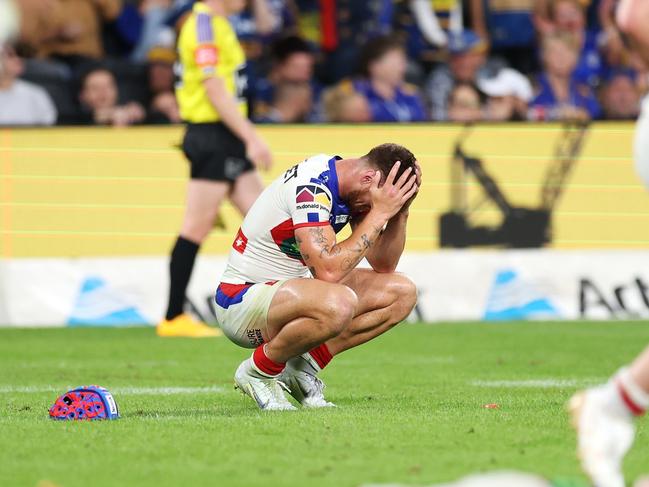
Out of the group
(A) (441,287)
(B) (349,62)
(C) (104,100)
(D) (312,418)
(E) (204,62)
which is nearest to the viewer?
(D) (312,418)

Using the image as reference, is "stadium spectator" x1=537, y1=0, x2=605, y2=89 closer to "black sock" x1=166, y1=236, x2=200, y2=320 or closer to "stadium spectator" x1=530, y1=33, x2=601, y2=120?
"stadium spectator" x1=530, y1=33, x2=601, y2=120

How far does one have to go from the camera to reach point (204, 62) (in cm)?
1109

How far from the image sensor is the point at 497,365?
955cm

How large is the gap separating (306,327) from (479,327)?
5.44 m

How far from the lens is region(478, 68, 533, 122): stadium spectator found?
1500 centimetres

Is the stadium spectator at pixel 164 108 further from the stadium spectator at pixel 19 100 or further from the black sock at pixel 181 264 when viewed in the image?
the black sock at pixel 181 264

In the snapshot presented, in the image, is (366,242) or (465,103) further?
(465,103)

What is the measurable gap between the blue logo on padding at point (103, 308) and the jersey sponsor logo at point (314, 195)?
6059 millimetres

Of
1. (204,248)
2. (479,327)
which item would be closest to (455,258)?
(479,327)

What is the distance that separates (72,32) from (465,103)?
13.4 feet

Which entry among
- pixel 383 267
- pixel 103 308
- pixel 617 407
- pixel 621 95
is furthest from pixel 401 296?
pixel 621 95

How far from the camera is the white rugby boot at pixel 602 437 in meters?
4.52

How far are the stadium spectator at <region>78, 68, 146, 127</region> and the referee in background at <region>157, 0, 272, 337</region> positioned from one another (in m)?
2.45

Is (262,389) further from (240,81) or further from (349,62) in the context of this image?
(349,62)
